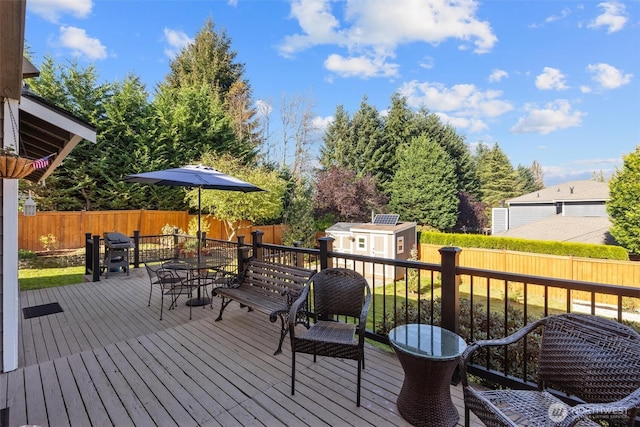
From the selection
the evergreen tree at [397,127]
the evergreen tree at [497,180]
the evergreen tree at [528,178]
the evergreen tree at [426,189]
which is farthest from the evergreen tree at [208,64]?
the evergreen tree at [528,178]

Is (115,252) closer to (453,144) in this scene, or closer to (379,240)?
(379,240)

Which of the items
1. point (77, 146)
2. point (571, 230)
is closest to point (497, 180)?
point (571, 230)

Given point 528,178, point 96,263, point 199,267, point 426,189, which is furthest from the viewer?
point 528,178

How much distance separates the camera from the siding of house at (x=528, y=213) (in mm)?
20578

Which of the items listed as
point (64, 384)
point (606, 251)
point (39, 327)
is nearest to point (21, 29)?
point (64, 384)

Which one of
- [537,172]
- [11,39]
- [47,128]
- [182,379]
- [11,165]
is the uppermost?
[537,172]

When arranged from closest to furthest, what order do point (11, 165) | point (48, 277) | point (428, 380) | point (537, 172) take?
point (428, 380)
point (11, 165)
point (48, 277)
point (537, 172)

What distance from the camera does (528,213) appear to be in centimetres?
2158

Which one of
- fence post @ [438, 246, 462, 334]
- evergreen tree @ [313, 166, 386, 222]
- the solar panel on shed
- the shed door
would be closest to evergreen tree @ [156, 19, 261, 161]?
evergreen tree @ [313, 166, 386, 222]

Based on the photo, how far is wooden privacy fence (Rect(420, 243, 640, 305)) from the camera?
1002cm

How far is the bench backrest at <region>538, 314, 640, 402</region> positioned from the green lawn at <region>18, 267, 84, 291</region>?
8.74m

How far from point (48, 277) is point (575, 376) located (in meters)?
10.3

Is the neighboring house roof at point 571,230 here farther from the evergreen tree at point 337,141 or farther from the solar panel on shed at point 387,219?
the evergreen tree at point 337,141

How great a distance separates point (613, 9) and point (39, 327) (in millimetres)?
16914
